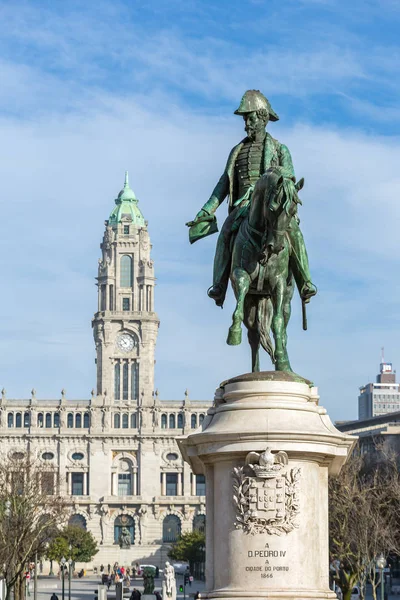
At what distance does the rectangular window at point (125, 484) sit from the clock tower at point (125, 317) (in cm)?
835

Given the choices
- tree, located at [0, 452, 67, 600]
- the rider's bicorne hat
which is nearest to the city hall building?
tree, located at [0, 452, 67, 600]

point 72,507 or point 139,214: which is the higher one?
point 139,214

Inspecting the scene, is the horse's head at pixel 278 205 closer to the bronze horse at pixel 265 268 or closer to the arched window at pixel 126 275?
the bronze horse at pixel 265 268

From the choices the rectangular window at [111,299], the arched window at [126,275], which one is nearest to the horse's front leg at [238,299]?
the rectangular window at [111,299]

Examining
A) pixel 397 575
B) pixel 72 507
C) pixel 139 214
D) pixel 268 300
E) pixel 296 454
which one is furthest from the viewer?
pixel 139 214

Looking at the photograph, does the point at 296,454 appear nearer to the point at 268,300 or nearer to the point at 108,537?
the point at 268,300

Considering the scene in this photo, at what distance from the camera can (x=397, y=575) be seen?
331 ft

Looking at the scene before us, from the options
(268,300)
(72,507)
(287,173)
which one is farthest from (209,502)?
(72,507)

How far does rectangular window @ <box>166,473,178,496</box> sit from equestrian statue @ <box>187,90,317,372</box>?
137 metres

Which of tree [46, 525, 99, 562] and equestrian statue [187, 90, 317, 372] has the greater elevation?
equestrian statue [187, 90, 317, 372]

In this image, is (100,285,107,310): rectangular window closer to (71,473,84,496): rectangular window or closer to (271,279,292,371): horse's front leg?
(71,473,84,496): rectangular window

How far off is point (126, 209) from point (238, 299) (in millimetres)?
147151

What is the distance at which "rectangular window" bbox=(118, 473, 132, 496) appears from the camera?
154 m

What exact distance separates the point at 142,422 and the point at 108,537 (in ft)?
44.8
